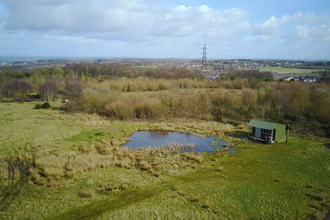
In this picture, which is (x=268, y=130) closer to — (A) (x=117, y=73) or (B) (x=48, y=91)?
(B) (x=48, y=91)

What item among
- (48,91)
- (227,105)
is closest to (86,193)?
(227,105)

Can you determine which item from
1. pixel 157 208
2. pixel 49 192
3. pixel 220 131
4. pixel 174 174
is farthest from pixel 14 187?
pixel 220 131

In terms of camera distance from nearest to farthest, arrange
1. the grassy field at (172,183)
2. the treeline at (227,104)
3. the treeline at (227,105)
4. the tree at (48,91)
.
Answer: the grassy field at (172,183) → the treeline at (227,104) → the treeline at (227,105) → the tree at (48,91)

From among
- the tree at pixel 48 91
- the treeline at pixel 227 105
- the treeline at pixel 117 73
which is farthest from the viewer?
the treeline at pixel 117 73

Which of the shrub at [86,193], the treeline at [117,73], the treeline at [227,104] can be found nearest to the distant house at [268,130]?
the treeline at [227,104]

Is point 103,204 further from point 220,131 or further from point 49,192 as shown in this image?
point 220,131

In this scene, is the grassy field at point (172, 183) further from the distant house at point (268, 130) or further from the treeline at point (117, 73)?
the treeline at point (117, 73)
